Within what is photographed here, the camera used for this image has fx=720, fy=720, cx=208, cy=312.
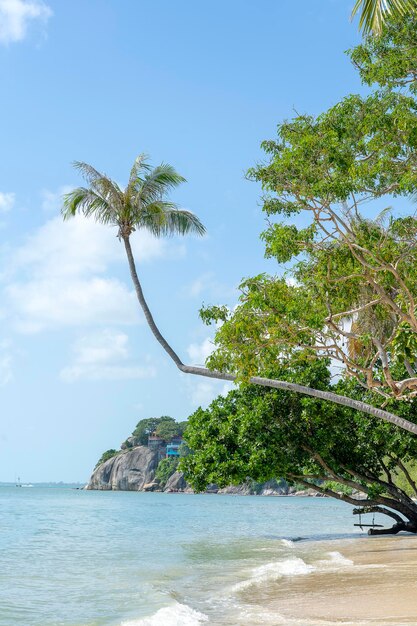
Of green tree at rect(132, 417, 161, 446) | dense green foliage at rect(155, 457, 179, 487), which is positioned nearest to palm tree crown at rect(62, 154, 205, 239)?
dense green foliage at rect(155, 457, 179, 487)

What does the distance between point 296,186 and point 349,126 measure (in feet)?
4.40

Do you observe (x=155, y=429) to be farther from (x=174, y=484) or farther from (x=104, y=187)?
(x=104, y=187)

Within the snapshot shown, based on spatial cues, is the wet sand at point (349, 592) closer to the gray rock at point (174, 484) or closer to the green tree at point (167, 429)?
the gray rock at point (174, 484)

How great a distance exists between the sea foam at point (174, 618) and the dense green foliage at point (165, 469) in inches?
4234

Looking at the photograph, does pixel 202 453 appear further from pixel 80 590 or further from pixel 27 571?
pixel 80 590

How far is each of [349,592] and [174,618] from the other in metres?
2.99

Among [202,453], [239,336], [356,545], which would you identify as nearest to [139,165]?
[239,336]

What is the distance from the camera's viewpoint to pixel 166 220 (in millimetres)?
18047

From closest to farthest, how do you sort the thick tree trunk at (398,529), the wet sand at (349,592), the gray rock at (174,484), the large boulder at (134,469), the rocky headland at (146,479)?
the wet sand at (349,592) → the thick tree trunk at (398,529) → the gray rock at (174,484) → the rocky headland at (146,479) → the large boulder at (134,469)

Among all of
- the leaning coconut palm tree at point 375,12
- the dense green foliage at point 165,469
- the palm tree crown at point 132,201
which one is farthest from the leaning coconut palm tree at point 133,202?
the dense green foliage at point 165,469

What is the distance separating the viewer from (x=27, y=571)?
19250 mm

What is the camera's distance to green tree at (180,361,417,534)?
21547 mm

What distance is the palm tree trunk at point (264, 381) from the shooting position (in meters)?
14.0

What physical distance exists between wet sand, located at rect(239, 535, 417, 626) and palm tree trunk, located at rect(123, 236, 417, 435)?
114 inches
